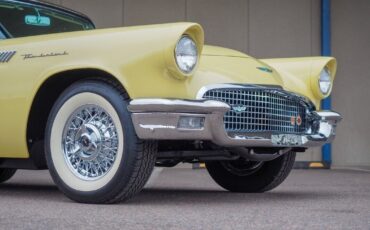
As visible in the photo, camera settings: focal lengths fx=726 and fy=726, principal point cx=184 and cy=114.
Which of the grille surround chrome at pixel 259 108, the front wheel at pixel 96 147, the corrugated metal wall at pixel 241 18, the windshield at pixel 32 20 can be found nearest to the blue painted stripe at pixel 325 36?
the corrugated metal wall at pixel 241 18

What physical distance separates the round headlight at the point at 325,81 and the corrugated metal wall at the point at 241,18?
680cm

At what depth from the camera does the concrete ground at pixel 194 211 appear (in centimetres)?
345

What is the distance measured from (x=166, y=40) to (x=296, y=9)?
865 cm

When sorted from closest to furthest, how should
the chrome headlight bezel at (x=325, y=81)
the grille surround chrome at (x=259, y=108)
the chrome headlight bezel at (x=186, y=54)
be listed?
the chrome headlight bezel at (x=186, y=54) → the grille surround chrome at (x=259, y=108) → the chrome headlight bezel at (x=325, y=81)

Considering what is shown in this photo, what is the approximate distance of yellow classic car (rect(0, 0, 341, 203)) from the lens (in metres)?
4.21

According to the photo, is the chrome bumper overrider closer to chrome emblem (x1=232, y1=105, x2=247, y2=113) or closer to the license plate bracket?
chrome emblem (x1=232, y1=105, x2=247, y2=113)

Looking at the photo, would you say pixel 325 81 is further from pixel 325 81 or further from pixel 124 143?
pixel 124 143

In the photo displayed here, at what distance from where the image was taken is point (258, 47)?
12.4 meters

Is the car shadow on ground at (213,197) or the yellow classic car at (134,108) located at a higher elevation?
the yellow classic car at (134,108)

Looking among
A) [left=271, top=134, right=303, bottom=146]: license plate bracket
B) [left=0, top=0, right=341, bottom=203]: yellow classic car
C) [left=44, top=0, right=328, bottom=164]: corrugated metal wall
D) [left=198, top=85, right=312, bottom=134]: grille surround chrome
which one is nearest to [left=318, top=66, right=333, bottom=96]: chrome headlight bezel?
[left=0, top=0, right=341, bottom=203]: yellow classic car

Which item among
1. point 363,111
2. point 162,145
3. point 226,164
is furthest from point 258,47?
point 162,145

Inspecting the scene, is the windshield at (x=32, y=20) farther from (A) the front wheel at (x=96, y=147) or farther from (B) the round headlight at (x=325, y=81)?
(B) the round headlight at (x=325, y=81)

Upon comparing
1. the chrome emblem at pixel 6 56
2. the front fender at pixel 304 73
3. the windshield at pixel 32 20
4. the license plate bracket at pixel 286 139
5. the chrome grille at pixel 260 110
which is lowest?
the license plate bracket at pixel 286 139

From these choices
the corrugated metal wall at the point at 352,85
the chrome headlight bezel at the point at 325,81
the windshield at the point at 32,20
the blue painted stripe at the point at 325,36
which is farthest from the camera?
the corrugated metal wall at the point at 352,85
